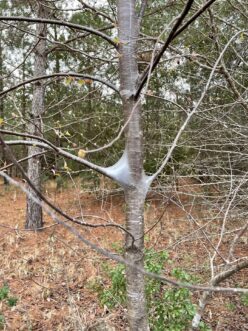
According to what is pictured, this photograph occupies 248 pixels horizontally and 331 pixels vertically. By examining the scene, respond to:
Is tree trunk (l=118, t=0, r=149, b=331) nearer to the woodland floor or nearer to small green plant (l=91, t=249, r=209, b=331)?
the woodland floor

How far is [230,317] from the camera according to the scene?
4727mm

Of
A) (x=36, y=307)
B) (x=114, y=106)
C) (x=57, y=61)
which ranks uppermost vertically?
(x=57, y=61)

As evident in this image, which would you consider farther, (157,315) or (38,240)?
(38,240)

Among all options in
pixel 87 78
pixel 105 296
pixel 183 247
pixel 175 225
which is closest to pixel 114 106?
pixel 175 225

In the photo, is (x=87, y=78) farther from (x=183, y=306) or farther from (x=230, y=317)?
(x=230, y=317)

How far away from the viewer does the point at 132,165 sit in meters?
1.80

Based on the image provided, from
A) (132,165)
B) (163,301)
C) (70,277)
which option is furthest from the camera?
(70,277)

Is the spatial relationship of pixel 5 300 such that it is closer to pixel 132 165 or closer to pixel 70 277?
pixel 70 277

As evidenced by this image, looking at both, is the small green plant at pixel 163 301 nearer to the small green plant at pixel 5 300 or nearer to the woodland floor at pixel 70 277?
the woodland floor at pixel 70 277

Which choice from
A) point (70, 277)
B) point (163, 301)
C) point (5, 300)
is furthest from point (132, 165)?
point (70, 277)

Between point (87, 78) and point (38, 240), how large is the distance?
5.88 metres

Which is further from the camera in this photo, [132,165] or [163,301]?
[163,301]

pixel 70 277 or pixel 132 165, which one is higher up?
pixel 132 165

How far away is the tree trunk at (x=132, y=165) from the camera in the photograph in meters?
1.81
